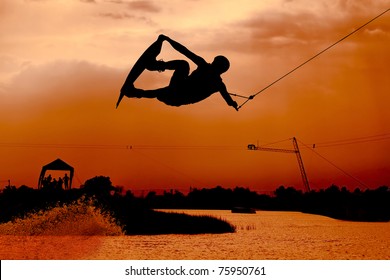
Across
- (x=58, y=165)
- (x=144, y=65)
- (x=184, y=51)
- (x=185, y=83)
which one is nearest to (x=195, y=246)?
(x=58, y=165)

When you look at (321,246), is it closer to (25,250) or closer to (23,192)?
(25,250)

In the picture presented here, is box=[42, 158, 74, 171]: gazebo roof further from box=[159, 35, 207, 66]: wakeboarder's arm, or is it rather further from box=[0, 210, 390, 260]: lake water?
box=[159, 35, 207, 66]: wakeboarder's arm

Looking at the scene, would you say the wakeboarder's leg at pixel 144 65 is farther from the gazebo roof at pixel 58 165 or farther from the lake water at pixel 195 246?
the gazebo roof at pixel 58 165

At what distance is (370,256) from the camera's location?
1210 inches

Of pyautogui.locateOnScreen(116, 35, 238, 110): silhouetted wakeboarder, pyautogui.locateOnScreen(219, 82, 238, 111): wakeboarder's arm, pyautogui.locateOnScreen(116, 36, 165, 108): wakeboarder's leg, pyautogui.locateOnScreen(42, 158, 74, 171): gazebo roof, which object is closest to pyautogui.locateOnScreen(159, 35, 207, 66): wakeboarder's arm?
pyautogui.locateOnScreen(116, 35, 238, 110): silhouetted wakeboarder

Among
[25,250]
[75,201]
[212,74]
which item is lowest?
[25,250]

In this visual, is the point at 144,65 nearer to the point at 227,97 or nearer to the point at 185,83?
the point at 185,83

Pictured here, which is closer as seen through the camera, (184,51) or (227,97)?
(184,51)

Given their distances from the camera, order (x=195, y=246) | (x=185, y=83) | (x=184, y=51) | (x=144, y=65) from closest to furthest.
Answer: (x=184, y=51) → (x=144, y=65) → (x=185, y=83) → (x=195, y=246)

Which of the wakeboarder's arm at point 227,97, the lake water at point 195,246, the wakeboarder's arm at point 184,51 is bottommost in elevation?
the lake water at point 195,246

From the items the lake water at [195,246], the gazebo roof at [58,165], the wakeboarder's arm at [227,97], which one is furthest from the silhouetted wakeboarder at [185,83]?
the gazebo roof at [58,165]

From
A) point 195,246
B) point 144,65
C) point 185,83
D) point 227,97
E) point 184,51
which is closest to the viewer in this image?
point 184,51
